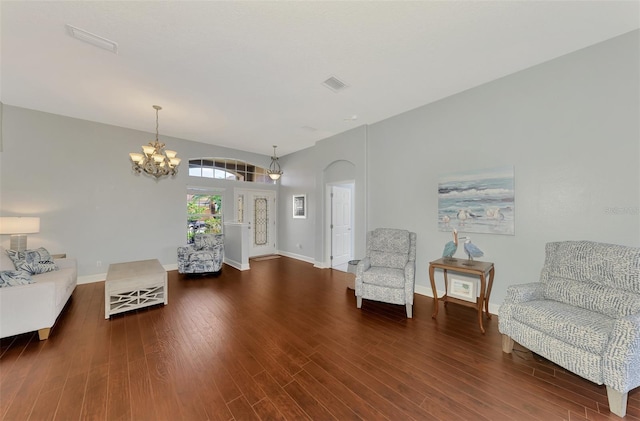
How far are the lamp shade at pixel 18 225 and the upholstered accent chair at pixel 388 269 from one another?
16.7 feet

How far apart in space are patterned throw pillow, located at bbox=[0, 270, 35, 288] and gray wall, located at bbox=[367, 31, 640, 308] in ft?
16.8

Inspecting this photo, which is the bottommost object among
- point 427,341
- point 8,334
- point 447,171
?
point 427,341

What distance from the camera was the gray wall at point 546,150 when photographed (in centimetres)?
234

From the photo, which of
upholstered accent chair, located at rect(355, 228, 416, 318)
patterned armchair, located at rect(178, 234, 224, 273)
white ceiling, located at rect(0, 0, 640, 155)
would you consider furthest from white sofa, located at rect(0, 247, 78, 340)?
upholstered accent chair, located at rect(355, 228, 416, 318)

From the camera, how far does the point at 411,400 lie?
1.72 meters

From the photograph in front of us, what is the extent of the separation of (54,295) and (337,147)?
492cm

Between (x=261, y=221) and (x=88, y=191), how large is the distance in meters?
3.88

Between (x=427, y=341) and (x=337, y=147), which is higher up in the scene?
(x=337, y=147)

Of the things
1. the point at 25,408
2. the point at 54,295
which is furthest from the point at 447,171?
the point at 54,295

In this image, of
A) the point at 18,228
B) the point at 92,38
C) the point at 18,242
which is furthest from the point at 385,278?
the point at 18,242

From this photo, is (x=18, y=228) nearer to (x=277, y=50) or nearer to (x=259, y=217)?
(x=259, y=217)

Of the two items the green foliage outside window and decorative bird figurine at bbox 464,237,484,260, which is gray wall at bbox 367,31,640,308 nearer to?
decorative bird figurine at bbox 464,237,484,260

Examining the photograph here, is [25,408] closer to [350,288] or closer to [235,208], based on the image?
[350,288]

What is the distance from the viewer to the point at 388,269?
3461 mm
